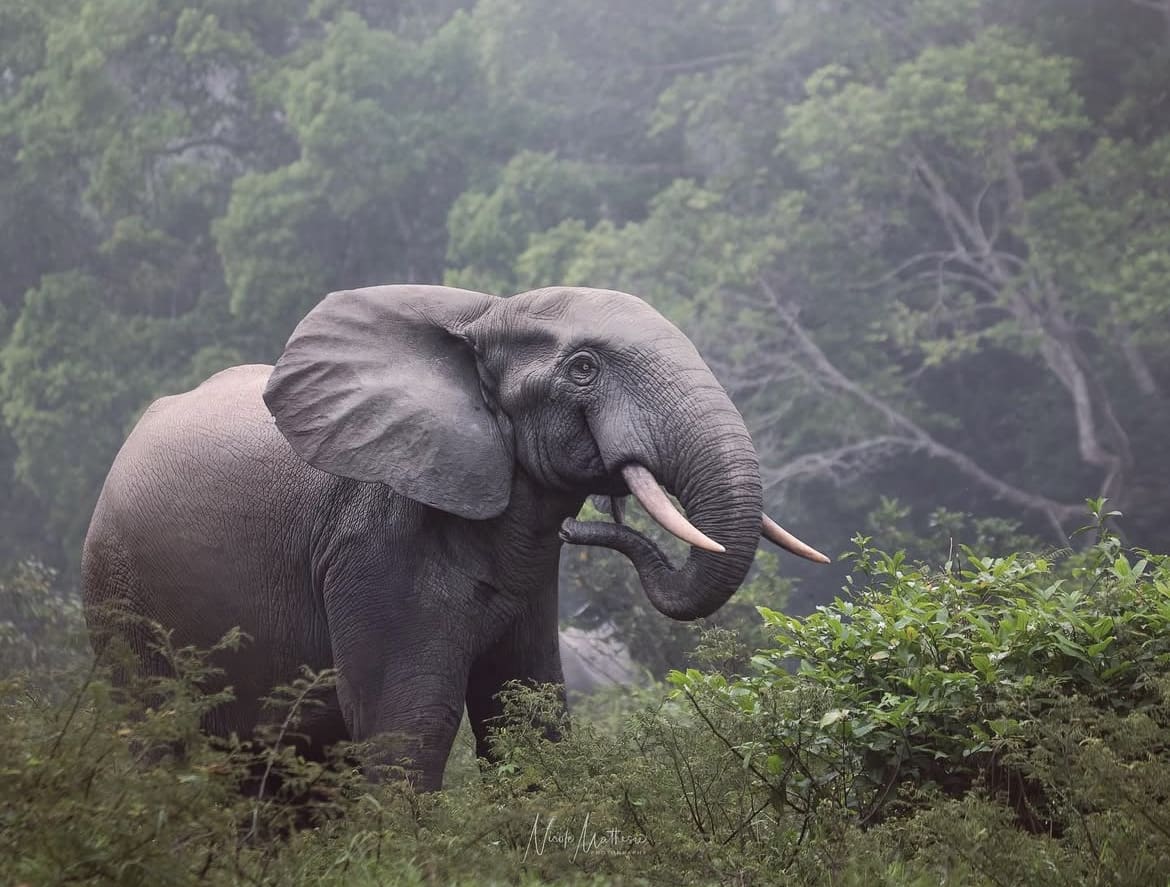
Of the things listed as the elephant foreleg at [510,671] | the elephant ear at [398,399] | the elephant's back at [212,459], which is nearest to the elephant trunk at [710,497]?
the elephant ear at [398,399]

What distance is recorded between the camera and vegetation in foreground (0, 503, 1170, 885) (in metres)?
3.26

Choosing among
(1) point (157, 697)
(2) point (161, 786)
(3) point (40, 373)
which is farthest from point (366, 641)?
(3) point (40, 373)

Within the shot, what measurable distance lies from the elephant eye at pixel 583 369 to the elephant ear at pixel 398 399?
0.35 metres

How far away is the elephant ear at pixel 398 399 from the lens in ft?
17.0

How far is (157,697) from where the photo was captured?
18.7ft

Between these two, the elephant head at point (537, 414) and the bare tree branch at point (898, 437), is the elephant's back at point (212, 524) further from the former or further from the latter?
the bare tree branch at point (898, 437)

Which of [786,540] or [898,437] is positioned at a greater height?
[786,540]

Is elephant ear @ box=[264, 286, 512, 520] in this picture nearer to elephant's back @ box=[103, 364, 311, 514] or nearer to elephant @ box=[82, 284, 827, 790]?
elephant @ box=[82, 284, 827, 790]

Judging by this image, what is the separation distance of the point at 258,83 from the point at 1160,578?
79.2 ft

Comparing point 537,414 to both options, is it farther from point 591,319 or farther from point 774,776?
point 774,776

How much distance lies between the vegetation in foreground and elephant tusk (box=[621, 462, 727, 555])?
40 centimetres

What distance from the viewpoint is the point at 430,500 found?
511 centimetres

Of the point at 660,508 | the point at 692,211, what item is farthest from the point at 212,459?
the point at 692,211

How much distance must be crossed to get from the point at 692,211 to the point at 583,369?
16991 mm
